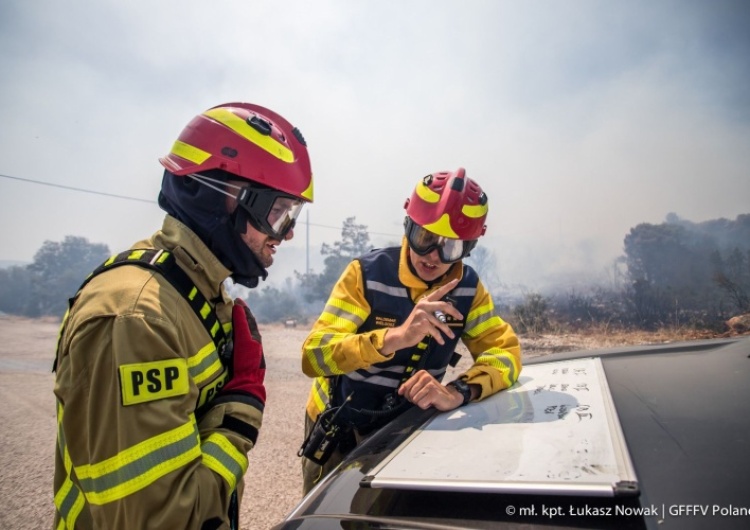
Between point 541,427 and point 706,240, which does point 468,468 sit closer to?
point 541,427

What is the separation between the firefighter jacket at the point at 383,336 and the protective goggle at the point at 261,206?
67 cm

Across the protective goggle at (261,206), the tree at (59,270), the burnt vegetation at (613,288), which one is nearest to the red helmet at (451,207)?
the protective goggle at (261,206)

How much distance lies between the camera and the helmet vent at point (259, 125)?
1798 mm

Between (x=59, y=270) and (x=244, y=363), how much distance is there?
34741 mm

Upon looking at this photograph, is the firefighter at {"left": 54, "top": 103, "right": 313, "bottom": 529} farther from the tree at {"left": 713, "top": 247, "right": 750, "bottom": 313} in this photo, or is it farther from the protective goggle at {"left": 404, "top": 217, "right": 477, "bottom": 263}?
the tree at {"left": 713, "top": 247, "right": 750, "bottom": 313}

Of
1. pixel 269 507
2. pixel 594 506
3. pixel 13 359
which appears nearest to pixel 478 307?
pixel 594 506

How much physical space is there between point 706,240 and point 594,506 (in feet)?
74.2

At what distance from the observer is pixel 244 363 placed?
1556 mm

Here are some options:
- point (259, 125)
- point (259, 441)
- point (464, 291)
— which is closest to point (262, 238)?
point (259, 125)

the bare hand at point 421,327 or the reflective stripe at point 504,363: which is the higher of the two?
the bare hand at point 421,327

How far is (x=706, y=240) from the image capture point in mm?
18656

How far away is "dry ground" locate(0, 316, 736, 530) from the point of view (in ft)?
11.7

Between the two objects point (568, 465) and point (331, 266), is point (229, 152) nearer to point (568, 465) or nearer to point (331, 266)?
point (568, 465)

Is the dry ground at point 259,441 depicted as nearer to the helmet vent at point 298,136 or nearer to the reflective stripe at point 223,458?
the reflective stripe at point 223,458
